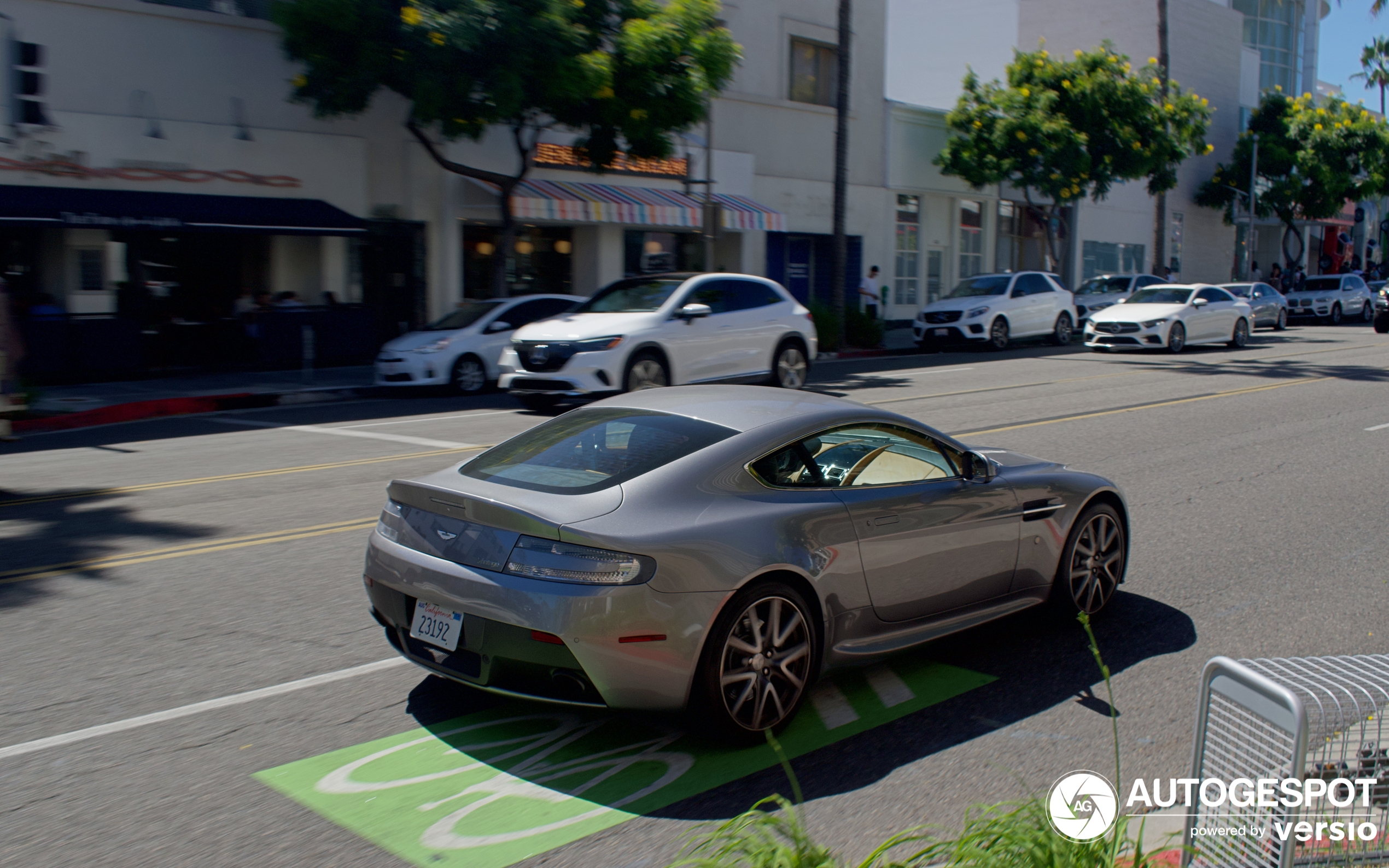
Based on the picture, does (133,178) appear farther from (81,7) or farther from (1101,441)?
(1101,441)

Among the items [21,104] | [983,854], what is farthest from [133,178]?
[983,854]

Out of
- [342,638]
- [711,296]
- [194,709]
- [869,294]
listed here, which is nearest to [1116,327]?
[869,294]

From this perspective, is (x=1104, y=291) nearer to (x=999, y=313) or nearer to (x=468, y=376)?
(x=999, y=313)

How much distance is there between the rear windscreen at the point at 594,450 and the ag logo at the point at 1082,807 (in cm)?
207

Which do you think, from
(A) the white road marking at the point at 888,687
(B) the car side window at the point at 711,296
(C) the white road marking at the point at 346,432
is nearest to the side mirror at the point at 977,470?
(A) the white road marking at the point at 888,687

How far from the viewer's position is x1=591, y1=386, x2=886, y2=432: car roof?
5098mm

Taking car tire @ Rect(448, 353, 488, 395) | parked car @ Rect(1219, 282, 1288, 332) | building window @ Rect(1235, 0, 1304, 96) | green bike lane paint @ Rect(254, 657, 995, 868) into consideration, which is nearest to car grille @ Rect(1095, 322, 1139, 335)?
parked car @ Rect(1219, 282, 1288, 332)

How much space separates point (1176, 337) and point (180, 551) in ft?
75.2

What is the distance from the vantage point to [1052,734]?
15.5 feet

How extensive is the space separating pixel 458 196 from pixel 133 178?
6.52 meters

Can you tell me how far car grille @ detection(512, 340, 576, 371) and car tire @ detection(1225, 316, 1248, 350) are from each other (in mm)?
19207

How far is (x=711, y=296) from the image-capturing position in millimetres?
15992

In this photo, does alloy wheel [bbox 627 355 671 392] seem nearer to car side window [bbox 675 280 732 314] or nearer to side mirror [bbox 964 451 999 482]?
car side window [bbox 675 280 732 314]

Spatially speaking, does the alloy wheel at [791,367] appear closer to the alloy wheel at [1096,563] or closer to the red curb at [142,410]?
the red curb at [142,410]
